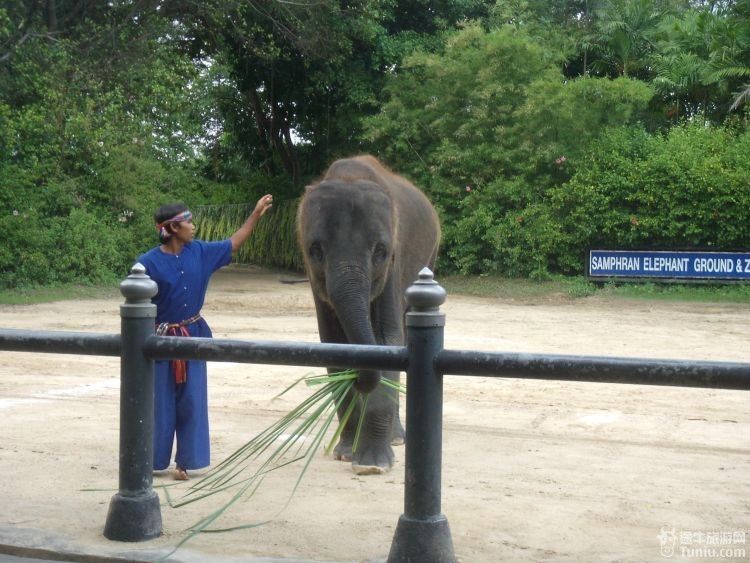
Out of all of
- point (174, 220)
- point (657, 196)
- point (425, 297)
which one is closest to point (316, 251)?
point (174, 220)

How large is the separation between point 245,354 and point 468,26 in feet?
73.1

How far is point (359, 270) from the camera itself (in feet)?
20.8

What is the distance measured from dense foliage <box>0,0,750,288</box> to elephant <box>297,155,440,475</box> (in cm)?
1268

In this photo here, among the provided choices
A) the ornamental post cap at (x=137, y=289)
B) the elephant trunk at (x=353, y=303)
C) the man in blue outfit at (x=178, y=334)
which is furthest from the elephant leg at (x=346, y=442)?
the ornamental post cap at (x=137, y=289)

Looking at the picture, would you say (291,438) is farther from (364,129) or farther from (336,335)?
(364,129)

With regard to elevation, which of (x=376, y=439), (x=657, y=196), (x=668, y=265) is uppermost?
(x=657, y=196)

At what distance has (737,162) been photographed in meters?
Result: 20.6

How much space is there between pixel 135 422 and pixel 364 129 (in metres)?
22.9

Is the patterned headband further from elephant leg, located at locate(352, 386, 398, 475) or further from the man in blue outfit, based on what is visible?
elephant leg, located at locate(352, 386, 398, 475)

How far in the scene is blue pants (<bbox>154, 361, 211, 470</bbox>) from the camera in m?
6.16

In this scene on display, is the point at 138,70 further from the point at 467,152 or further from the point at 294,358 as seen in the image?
the point at 294,358

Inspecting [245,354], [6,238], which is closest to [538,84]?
[6,238]

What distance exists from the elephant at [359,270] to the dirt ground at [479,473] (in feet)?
1.01

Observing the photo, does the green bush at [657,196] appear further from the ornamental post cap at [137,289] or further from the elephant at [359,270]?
the ornamental post cap at [137,289]
